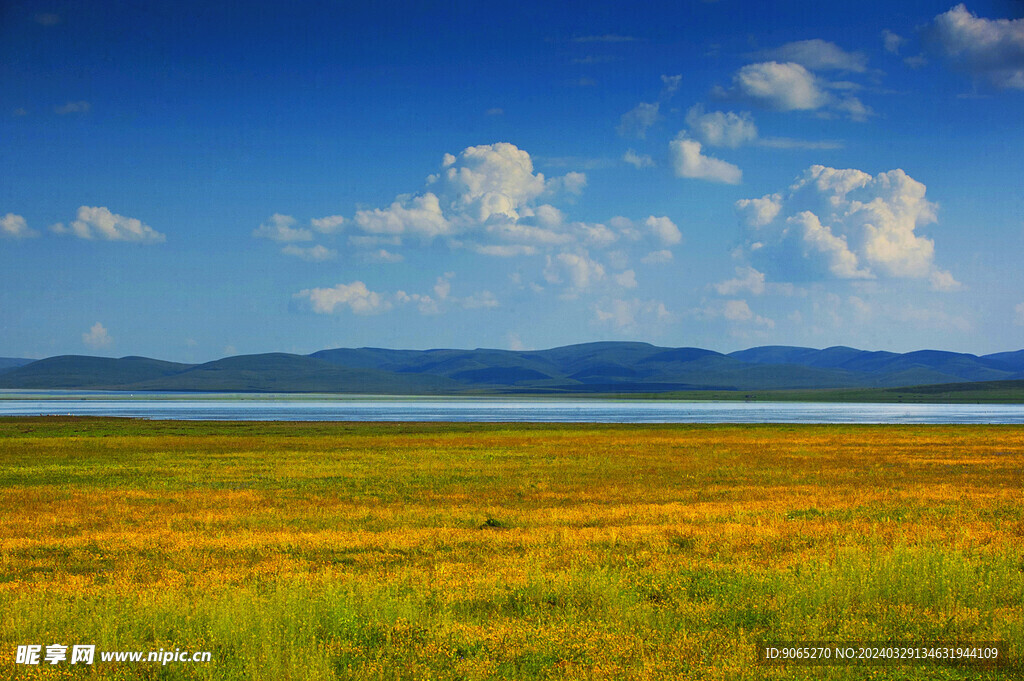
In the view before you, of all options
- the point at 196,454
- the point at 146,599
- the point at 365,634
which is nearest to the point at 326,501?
the point at 146,599

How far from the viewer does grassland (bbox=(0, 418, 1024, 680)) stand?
11914mm

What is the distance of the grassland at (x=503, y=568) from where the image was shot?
11914mm

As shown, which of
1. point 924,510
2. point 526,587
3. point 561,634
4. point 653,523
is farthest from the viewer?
point 924,510

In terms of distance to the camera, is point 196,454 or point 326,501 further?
point 196,454

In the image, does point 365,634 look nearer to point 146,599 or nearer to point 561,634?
point 561,634

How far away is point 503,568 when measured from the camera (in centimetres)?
1777

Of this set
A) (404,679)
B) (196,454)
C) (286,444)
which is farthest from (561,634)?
(286,444)

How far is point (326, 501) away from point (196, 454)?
28843 mm

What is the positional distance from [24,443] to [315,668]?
66.2 meters

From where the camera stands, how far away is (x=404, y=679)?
11.0 m

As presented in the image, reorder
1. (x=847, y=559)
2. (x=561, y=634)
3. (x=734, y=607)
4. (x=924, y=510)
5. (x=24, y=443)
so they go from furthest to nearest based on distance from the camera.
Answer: (x=24, y=443)
(x=924, y=510)
(x=847, y=559)
(x=734, y=607)
(x=561, y=634)

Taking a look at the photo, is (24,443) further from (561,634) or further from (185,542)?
(561,634)

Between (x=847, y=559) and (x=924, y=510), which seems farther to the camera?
(x=924, y=510)

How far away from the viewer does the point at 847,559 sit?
17.5 metres
